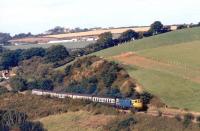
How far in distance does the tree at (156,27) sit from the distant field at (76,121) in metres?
77.2

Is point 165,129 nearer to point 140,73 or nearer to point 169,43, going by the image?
point 140,73

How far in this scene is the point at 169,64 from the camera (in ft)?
299

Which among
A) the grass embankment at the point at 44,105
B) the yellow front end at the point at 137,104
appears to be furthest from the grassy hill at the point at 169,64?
the grass embankment at the point at 44,105

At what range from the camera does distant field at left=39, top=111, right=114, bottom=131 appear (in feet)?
214

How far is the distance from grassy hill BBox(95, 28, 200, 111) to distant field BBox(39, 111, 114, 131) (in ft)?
30.2

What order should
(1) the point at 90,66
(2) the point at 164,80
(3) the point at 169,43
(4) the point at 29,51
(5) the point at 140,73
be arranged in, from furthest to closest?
(4) the point at 29,51
(3) the point at 169,43
(1) the point at 90,66
(5) the point at 140,73
(2) the point at 164,80

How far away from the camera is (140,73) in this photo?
8669 centimetres

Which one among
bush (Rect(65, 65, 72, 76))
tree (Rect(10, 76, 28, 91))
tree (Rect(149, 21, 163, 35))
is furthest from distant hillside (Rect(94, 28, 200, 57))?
tree (Rect(149, 21, 163, 35))

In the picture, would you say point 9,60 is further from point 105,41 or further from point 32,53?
point 105,41

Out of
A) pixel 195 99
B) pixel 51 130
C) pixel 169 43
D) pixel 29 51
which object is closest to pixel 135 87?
pixel 195 99

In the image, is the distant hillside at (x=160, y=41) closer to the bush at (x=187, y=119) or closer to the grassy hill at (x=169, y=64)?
the grassy hill at (x=169, y=64)

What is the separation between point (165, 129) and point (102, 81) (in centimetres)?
3090

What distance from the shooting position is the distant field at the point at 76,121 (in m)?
65.2

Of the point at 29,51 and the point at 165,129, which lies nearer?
the point at 165,129
